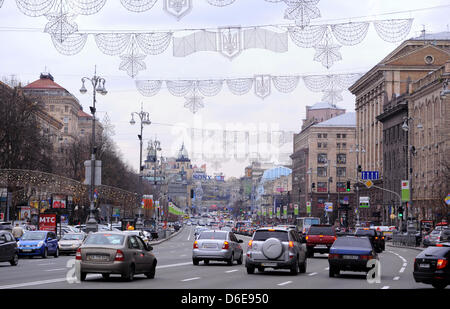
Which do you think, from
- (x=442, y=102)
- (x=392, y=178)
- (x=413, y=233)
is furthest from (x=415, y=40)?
(x=413, y=233)

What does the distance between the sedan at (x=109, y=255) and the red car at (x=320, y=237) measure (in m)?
21.0

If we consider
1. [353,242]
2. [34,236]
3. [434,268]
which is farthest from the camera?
[34,236]

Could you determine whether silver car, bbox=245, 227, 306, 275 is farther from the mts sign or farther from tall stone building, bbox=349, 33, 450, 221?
tall stone building, bbox=349, 33, 450, 221

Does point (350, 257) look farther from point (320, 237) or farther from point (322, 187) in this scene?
point (322, 187)

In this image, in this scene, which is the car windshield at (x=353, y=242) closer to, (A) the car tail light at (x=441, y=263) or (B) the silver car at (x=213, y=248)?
(A) the car tail light at (x=441, y=263)

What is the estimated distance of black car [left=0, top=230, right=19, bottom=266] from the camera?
3156cm

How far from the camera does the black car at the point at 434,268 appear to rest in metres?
21.7

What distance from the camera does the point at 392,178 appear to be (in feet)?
358

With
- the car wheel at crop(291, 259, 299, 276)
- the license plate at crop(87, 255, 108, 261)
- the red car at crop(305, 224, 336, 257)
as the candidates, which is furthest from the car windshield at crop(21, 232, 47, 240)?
the license plate at crop(87, 255, 108, 261)

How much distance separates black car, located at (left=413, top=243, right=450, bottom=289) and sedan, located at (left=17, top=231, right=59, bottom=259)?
76.7 ft

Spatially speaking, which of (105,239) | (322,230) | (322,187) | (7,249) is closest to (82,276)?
(105,239)

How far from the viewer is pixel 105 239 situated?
2245cm

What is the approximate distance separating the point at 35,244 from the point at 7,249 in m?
7.85
